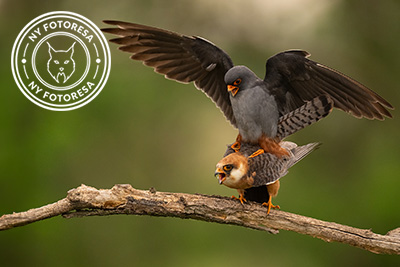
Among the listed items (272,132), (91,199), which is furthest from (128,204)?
(272,132)

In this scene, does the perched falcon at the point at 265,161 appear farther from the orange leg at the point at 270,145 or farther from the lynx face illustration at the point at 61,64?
the lynx face illustration at the point at 61,64

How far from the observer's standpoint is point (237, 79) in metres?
2.98

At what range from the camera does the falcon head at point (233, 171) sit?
9.86 feet

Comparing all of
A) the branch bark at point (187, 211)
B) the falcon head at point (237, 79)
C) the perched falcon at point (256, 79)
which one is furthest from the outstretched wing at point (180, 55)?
the branch bark at point (187, 211)

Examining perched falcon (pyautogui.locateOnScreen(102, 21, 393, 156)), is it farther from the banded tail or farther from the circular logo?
the circular logo

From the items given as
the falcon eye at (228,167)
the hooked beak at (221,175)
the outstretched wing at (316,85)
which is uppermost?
the outstretched wing at (316,85)

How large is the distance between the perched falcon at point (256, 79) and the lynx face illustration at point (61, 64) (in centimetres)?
238

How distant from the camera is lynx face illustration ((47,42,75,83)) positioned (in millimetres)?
5480

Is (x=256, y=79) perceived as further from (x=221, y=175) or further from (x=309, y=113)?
(x=221, y=175)

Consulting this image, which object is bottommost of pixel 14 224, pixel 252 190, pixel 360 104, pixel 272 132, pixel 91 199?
pixel 14 224

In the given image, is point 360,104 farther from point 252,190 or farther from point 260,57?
point 260,57

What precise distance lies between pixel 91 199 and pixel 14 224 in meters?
0.47

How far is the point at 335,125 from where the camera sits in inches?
233

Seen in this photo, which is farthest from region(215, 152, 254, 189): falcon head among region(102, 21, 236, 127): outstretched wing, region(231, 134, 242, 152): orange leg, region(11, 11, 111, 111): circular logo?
region(11, 11, 111, 111): circular logo
